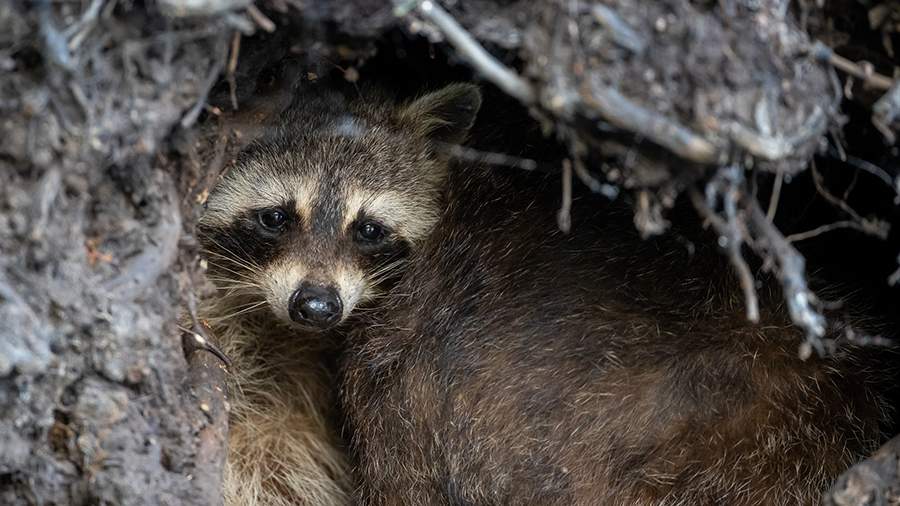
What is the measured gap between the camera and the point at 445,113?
303 cm

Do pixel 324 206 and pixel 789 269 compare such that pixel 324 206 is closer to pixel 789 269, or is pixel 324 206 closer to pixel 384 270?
pixel 384 270

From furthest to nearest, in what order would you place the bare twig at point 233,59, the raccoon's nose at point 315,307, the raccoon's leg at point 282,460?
the raccoon's leg at point 282,460, the raccoon's nose at point 315,307, the bare twig at point 233,59

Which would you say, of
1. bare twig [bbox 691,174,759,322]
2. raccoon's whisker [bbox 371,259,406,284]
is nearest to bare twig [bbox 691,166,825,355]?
bare twig [bbox 691,174,759,322]

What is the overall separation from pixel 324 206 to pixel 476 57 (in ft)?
4.33

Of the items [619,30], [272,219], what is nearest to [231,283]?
[272,219]

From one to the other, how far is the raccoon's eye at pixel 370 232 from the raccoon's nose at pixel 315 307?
318 millimetres

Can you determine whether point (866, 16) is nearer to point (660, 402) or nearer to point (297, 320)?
point (660, 402)

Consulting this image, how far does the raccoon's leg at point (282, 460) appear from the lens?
279 centimetres

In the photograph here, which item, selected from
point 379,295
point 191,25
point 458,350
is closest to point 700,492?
point 458,350

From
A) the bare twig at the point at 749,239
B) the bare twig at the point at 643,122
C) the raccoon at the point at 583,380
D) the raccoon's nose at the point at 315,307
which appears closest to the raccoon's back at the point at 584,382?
the raccoon at the point at 583,380

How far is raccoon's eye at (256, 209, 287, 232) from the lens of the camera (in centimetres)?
290

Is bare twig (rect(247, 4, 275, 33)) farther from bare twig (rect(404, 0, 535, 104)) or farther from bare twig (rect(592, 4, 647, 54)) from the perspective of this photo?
bare twig (rect(592, 4, 647, 54))

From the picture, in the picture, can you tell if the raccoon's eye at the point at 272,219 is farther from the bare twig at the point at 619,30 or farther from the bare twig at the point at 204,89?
the bare twig at the point at 619,30

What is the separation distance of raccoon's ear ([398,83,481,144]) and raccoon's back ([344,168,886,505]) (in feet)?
1.12
